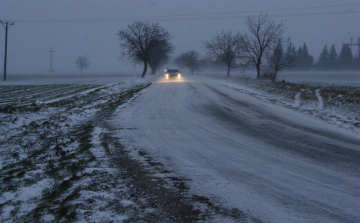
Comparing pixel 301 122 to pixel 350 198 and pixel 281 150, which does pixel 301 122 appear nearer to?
pixel 281 150

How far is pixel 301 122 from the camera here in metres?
11.6

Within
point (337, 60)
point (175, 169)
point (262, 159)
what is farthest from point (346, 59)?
point (175, 169)

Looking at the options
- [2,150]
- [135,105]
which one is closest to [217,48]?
[135,105]

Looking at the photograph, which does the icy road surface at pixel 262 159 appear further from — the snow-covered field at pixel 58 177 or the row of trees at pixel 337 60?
the row of trees at pixel 337 60

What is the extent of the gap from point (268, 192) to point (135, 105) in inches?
461

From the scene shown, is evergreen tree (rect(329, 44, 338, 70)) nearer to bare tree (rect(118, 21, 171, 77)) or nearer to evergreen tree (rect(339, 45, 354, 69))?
evergreen tree (rect(339, 45, 354, 69))

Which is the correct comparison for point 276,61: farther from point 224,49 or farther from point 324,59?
point 324,59

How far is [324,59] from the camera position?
129 metres

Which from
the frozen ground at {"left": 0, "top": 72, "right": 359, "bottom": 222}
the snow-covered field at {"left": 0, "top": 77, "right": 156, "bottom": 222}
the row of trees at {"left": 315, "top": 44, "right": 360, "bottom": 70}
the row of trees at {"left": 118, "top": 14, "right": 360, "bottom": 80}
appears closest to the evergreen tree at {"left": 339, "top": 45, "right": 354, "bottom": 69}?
the row of trees at {"left": 315, "top": 44, "right": 360, "bottom": 70}

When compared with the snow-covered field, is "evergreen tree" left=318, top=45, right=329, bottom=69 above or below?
above

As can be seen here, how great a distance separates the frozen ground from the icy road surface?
20 millimetres

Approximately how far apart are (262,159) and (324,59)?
135281mm

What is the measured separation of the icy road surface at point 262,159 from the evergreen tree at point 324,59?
127948 millimetres

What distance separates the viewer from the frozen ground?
4.33 m
